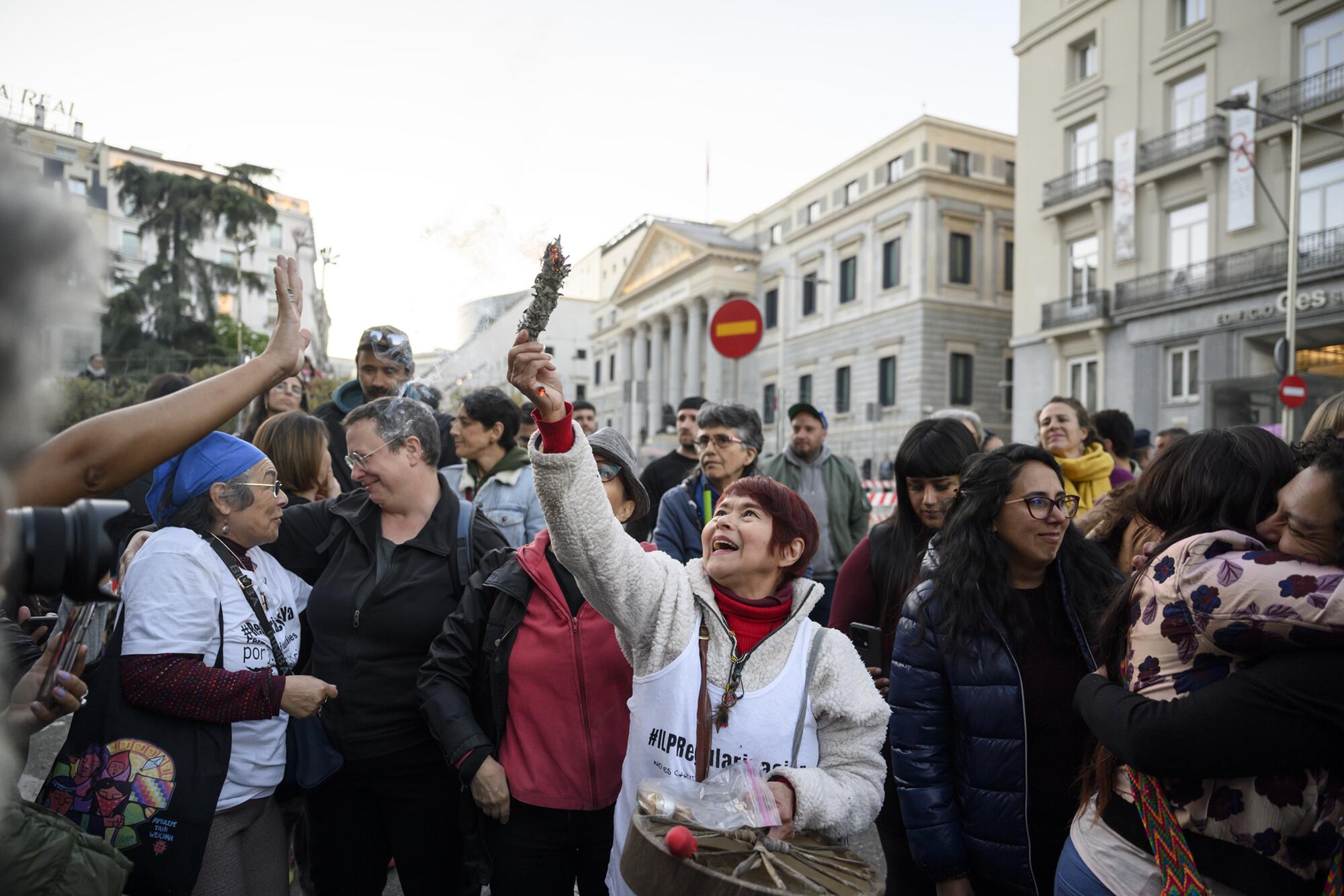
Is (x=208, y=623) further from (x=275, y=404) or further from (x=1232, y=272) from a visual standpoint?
(x=1232, y=272)

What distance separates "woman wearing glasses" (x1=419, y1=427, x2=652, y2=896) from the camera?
2.75 meters

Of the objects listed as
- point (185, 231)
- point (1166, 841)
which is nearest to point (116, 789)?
point (1166, 841)

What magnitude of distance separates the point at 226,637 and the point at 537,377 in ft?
4.74

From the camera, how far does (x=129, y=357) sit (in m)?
29.4

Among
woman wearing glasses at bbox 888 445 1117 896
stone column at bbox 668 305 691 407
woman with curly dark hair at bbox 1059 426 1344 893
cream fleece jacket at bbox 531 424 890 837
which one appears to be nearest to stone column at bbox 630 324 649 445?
A: stone column at bbox 668 305 691 407

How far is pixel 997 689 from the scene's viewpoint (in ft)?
8.59

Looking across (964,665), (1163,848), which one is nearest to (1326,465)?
(1163,848)

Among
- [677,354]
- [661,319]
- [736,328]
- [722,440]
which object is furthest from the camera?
[661,319]

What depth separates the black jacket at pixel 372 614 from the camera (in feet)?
10.1

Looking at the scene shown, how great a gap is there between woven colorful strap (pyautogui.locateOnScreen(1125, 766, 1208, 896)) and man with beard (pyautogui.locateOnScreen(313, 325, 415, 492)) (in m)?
3.95

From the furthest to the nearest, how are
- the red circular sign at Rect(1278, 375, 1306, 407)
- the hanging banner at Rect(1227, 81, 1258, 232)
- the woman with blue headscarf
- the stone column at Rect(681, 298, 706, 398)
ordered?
the stone column at Rect(681, 298, 706, 398) → the hanging banner at Rect(1227, 81, 1258, 232) → the red circular sign at Rect(1278, 375, 1306, 407) → the woman with blue headscarf

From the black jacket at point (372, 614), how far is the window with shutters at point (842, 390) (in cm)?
3950

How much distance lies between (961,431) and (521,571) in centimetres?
198

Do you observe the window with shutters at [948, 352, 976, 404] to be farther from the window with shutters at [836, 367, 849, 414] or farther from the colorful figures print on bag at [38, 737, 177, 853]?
the colorful figures print on bag at [38, 737, 177, 853]
